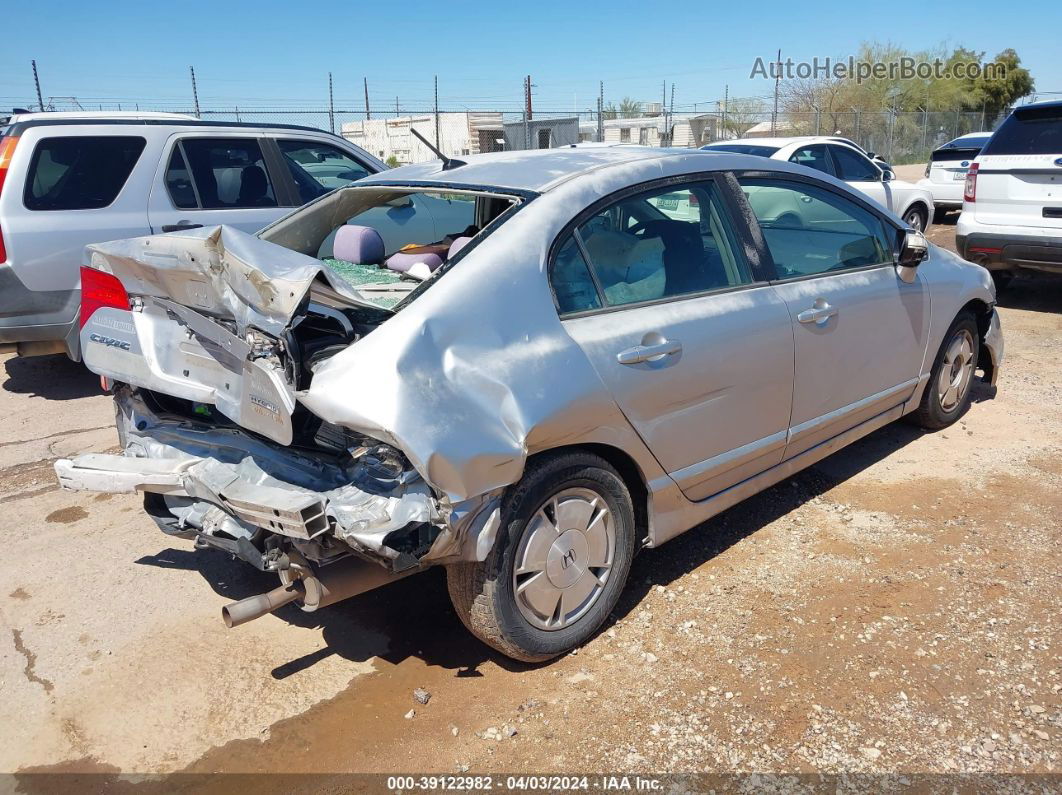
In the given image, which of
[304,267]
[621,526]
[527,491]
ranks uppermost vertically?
[304,267]

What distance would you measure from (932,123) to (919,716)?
34.9 meters

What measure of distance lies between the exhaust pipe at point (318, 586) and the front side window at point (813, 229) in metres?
2.20

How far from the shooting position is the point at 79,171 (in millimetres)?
5957

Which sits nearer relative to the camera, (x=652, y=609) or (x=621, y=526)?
(x=621, y=526)

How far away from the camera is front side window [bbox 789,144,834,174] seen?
33.2 feet

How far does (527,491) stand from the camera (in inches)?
107

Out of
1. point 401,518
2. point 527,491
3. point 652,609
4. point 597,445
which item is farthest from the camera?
point 652,609

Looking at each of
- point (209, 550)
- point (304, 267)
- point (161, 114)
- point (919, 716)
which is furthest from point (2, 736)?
point (161, 114)

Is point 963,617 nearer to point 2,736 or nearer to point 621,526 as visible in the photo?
point 621,526

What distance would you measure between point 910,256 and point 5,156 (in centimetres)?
576

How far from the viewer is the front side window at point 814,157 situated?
10125mm

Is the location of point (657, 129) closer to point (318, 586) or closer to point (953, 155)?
point (953, 155)

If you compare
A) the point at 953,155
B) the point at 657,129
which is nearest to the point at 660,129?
the point at 657,129

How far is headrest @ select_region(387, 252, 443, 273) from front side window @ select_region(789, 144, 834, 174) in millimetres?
7486
